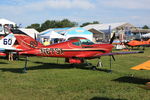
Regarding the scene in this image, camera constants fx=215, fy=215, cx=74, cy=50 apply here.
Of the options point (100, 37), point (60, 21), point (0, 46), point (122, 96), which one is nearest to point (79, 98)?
point (122, 96)

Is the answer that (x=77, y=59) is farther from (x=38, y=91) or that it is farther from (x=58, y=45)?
(x=38, y=91)

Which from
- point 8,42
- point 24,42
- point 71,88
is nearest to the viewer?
point 71,88

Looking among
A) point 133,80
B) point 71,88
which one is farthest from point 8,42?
point 133,80

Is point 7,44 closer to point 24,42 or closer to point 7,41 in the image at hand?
point 7,41

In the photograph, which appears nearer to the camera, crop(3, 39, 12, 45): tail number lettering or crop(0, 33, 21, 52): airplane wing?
crop(0, 33, 21, 52): airplane wing

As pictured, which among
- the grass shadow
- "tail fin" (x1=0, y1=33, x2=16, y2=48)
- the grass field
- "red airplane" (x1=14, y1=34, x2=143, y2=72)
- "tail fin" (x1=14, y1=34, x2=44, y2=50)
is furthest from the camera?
"tail fin" (x1=0, y1=33, x2=16, y2=48)

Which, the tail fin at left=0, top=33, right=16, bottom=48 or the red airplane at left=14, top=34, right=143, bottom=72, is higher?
the tail fin at left=0, top=33, right=16, bottom=48

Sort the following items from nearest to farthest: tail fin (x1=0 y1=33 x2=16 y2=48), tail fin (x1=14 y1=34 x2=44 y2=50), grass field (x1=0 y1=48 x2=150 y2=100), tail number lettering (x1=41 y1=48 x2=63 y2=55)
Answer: grass field (x1=0 y1=48 x2=150 y2=100) → tail number lettering (x1=41 y1=48 x2=63 y2=55) → tail fin (x1=14 y1=34 x2=44 y2=50) → tail fin (x1=0 y1=33 x2=16 y2=48)

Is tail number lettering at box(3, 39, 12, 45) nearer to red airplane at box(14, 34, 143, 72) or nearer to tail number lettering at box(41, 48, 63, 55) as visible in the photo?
red airplane at box(14, 34, 143, 72)

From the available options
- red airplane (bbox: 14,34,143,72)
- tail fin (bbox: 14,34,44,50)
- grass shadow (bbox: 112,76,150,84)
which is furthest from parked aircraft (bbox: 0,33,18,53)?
grass shadow (bbox: 112,76,150,84)

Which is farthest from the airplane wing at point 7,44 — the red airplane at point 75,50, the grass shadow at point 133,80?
the grass shadow at point 133,80

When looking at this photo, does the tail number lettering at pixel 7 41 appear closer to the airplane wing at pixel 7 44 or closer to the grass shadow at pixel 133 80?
the airplane wing at pixel 7 44

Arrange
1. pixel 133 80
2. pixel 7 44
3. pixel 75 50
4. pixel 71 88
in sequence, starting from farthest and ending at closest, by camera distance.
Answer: pixel 7 44 → pixel 75 50 → pixel 133 80 → pixel 71 88

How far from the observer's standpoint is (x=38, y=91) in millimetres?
7633
